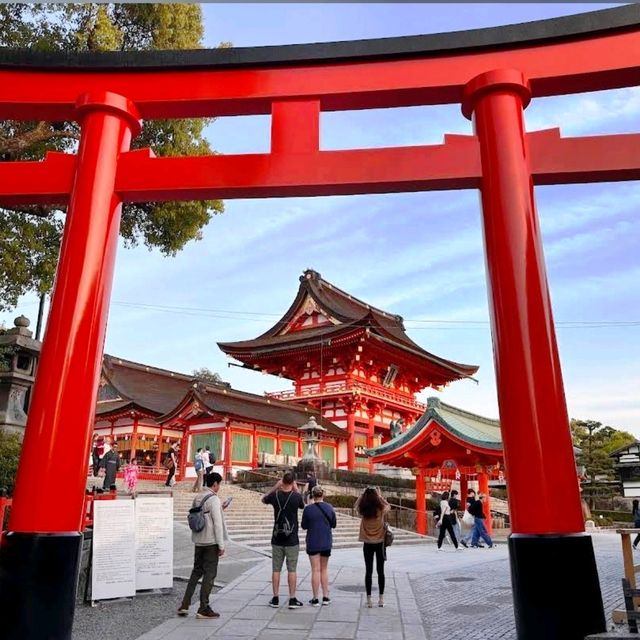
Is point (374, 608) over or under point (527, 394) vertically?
under

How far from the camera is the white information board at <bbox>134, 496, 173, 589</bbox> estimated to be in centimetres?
709

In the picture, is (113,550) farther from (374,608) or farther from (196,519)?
(374,608)

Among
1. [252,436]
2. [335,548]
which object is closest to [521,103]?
[335,548]

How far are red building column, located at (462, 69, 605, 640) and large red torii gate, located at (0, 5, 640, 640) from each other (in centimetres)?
1

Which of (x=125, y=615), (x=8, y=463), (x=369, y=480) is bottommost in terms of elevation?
(x=125, y=615)

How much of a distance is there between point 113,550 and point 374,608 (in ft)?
9.73

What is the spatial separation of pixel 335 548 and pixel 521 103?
1122 centimetres

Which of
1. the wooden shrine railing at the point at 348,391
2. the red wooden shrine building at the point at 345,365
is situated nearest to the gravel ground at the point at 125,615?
the red wooden shrine building at the point at 345,365

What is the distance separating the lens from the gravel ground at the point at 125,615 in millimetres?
5367

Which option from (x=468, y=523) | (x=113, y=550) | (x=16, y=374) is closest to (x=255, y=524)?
(x=468, y=523)

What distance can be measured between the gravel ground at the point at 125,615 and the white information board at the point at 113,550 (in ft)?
0.48

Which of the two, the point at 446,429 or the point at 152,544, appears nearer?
the point at 152,544

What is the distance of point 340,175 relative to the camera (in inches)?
194

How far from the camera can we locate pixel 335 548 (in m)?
13.7
